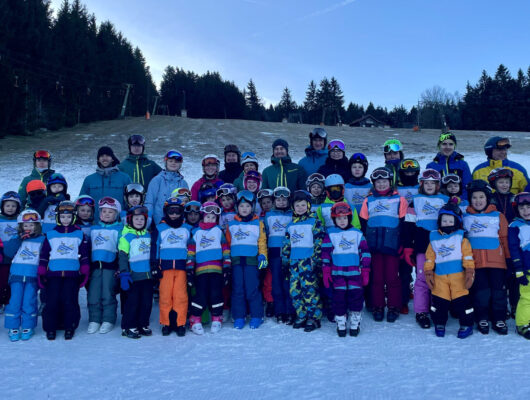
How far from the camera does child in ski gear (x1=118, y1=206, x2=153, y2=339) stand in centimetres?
455

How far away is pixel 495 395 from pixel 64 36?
159 feet

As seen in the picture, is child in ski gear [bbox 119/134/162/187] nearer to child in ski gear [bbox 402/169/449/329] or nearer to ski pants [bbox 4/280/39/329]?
→ ski pants [bbox 4/280/39/329]

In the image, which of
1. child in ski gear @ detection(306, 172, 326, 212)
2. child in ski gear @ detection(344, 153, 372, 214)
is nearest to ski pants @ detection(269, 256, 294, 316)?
child in ski gear @ detection(306, 172, 326, 212)

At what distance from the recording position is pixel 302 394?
9.93 ft

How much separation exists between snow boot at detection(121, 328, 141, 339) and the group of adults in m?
1.69

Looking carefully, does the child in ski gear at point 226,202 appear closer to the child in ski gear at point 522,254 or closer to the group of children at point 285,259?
the group of children at point 285,259

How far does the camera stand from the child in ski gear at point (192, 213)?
507cm

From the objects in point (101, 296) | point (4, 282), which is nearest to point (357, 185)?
point (101, 296)

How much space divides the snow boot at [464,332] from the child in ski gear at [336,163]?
8.35 ft

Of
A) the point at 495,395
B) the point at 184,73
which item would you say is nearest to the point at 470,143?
the point at 495,395

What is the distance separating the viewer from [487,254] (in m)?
4.44

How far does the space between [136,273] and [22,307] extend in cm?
136

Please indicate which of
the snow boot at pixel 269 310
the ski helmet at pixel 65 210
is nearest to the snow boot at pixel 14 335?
the ski helmet at pixel 65 210

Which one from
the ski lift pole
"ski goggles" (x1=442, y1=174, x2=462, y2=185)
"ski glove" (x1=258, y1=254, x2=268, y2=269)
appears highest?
the ski lift pole
